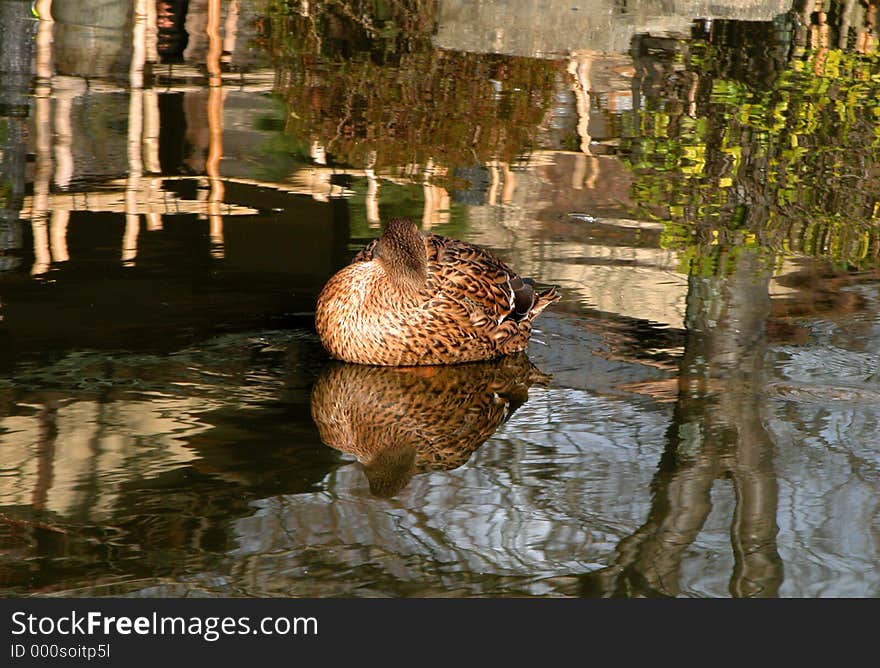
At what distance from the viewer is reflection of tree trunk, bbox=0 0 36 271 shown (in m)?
9.98

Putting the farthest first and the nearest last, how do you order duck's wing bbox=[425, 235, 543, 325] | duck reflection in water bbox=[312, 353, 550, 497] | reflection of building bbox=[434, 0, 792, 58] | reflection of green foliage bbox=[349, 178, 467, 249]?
reflection of building bbox=[434, 0, 792, 58] → reflection of green foliage bbox=[349, 178, 467, 249] → duck's wing bbox=[425, 235, 543, 325] → duck reflection in water bbox=[312, 353, 550, 497]

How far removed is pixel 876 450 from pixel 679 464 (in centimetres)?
102

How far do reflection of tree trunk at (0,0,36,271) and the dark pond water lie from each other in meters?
0.05

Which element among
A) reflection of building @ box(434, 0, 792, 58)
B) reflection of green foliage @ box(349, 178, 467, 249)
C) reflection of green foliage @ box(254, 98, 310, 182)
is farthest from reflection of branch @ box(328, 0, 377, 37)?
reflection of green foliage @ box(349, 178, 467, 249)

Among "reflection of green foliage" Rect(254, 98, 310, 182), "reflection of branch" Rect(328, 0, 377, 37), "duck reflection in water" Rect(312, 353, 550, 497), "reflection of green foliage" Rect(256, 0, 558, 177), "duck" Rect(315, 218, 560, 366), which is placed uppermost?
"reflection of branch" Rect(328, 0, 377, 37)

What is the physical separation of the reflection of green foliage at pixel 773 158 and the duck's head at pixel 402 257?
307cm

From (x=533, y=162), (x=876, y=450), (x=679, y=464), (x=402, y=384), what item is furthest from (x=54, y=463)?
(x=533, y=162)

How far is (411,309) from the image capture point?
791 centimetres

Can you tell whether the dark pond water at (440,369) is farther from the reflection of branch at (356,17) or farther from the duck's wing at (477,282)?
the reflection of branch at (356,17)

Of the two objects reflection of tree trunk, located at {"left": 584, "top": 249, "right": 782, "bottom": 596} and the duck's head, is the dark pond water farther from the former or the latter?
the duck's head

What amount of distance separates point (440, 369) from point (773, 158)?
580 centimetres

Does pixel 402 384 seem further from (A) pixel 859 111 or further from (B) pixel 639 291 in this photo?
(A) pixel 859 111

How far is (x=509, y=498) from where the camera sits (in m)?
6.24

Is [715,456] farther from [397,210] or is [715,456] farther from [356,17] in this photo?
[356,17]
